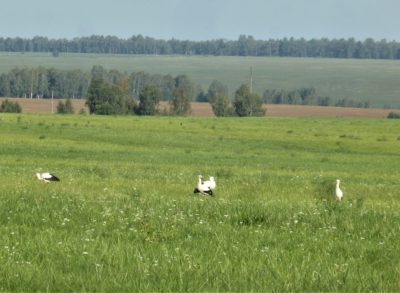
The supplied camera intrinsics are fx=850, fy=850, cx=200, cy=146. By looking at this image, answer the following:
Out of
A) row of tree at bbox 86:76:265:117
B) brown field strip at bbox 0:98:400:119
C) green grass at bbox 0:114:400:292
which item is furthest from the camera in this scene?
brown field strip at bbox 0:98:400:119

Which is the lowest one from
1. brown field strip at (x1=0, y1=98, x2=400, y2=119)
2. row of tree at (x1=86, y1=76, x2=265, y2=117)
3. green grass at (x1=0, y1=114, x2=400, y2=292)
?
brown field strip at (x1=0, y1=98, x2=400, y2=119)

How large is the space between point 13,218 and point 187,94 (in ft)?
483

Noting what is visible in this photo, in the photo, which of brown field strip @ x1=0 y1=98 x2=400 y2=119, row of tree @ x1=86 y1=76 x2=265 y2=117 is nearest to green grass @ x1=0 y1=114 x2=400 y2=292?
row of tree @ x1=86 y1=76 x2=265 y2=117

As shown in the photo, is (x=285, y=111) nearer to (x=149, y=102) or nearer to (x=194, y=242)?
(x=149, y=102)

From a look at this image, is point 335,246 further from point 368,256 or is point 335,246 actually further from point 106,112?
point 106,112

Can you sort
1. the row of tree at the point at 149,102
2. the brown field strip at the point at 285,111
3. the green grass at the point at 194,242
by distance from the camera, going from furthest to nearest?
the brown field strip at the point at 285,111 → the row of tree at the point at 149,102 → the green grass at the point at 194,242

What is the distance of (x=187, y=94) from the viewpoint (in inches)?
6240

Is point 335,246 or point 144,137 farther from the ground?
point 335,246

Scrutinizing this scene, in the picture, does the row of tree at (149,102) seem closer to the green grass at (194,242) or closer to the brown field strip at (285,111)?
the brown field strip at (285,111)

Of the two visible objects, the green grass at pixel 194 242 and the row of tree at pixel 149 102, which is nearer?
the green grass at pixel 194 242

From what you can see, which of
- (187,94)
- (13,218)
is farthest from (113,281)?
(187,94)

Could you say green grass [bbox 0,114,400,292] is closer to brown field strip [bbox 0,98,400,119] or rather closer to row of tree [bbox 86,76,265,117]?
row of tree [bbox 86,76,265,117]

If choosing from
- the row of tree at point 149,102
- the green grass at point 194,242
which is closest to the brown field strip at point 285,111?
the row of tree at point 149,102

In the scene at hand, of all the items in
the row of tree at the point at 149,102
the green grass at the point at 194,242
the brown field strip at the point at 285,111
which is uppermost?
the green grass at the point at 194,242
